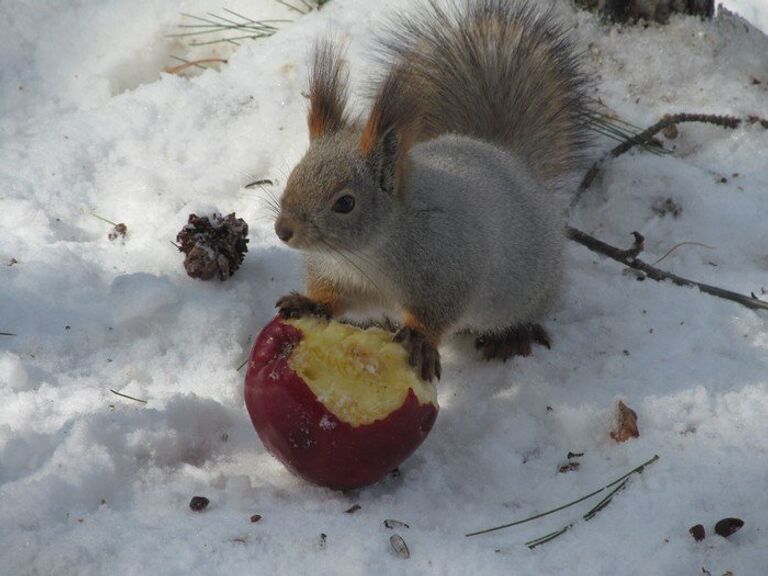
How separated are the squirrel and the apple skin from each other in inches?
7.1

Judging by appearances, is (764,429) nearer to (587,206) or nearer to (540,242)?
(540,242)

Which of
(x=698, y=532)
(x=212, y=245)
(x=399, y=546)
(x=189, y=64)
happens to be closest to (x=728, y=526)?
(x=698, y=532)

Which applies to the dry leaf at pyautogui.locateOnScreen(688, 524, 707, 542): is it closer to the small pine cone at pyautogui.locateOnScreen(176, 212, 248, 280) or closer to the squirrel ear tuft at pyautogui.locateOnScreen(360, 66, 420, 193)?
the squirrel ear tuft at pyautogui.locateOnScreen(360, 66, 420, 193)

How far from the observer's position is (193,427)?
5.80ft

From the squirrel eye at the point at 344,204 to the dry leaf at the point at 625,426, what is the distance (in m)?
0.68

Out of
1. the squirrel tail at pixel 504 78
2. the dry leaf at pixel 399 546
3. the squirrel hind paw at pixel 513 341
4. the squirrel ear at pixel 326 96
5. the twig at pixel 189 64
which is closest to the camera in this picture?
the dry leaf at pixel 399 546

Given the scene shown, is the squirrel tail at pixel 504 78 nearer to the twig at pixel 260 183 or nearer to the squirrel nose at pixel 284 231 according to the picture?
the twig at pixel 260 183

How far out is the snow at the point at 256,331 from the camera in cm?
151

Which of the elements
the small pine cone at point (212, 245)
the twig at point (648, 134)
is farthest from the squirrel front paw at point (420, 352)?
the twig at point (648, 134)

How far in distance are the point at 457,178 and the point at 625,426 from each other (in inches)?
26.0

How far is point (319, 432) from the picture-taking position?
1.56 m

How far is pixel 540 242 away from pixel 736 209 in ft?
2.16

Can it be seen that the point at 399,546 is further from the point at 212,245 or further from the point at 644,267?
the point at 644,267

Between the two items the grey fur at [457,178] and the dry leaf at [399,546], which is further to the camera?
the grey fur at [457,178]
